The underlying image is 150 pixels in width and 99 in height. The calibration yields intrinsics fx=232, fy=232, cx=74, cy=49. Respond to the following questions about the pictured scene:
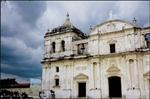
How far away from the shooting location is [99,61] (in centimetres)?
2623

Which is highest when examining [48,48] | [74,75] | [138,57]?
[48,48]

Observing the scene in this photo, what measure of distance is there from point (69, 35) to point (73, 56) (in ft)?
9.46

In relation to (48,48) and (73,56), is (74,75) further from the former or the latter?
(48,48)

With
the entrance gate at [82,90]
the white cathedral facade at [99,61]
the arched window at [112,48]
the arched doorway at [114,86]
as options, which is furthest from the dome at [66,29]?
the arched doorway at [114,86]

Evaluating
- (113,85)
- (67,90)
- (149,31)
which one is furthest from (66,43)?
(149,31)

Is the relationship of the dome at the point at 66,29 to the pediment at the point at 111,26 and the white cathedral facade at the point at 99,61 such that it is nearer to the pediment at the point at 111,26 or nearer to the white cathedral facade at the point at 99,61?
the white cathedral facade at the point at 99,61

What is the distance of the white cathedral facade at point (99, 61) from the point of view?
78.2 feet

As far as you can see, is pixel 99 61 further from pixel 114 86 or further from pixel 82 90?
pixel 82 90

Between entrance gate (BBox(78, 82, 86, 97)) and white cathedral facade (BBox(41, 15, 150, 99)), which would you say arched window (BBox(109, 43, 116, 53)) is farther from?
entrance gate (BBox(78, 82, 86, 97))

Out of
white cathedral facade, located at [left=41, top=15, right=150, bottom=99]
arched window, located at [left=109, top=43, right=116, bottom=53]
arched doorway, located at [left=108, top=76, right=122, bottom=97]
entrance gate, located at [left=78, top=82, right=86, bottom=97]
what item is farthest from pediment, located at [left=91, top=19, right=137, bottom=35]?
entrance gate, located at [left=78, top=82, right=86, bottom=97]

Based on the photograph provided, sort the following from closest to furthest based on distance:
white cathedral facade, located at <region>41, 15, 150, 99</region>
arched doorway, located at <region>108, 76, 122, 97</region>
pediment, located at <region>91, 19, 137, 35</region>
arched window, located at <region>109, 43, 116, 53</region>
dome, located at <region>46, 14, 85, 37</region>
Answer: white cathedral facade, located at <region>41, 15, 150, 99</region> → arched doorway, located at <region>108, 76, 122, 97</region> → pediment, located at <region>91, 19, 137, 35</region> → arched window, located at <region>109, 43, 116, 53</region> → dome, located at <region>46, 14, 85, 37</region>

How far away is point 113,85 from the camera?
1010 inches

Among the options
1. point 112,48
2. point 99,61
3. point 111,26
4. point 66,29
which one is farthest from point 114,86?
point 66,29

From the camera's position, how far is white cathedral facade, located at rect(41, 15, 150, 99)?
23.8 m
